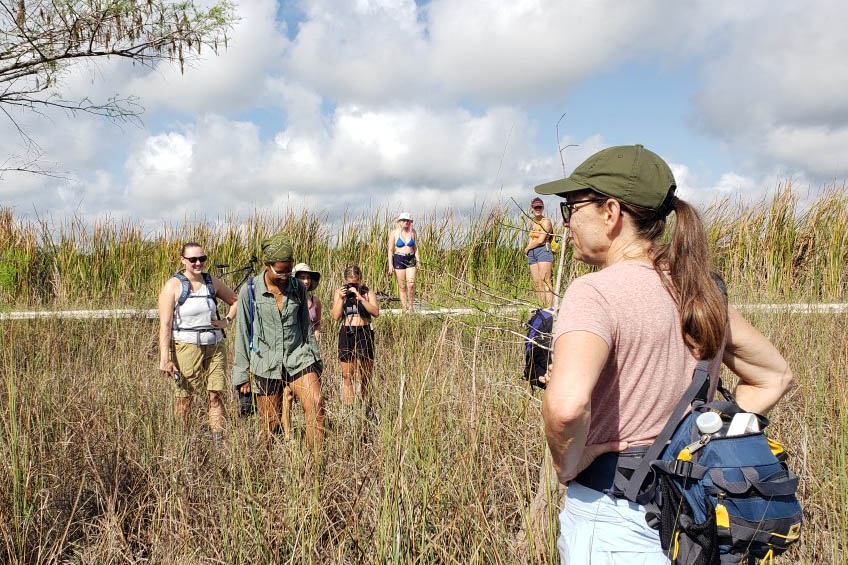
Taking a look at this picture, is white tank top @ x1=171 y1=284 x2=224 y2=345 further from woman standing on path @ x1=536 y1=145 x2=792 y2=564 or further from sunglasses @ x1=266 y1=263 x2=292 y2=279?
woman standing on path @ x1=536 y1=145 x2=792 y2=564

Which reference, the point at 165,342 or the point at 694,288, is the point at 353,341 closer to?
the point at 165,342

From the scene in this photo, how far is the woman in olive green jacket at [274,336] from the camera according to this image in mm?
4371

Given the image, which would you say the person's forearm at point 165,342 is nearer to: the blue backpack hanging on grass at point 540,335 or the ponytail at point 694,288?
the blue backpack hanging on grass at point 540,335

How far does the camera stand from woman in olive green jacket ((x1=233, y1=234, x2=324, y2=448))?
4.37m

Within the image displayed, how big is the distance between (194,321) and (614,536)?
4422 mm

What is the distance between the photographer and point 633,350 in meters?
1.19

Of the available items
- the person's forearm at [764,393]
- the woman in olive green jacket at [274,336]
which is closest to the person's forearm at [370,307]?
the woman in olive green jacket at [274,336]

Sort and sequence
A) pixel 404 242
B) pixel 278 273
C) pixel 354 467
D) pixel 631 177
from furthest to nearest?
pixel 404 242 → pixel 278 273 → pixel 354 467 → pixel 631 177

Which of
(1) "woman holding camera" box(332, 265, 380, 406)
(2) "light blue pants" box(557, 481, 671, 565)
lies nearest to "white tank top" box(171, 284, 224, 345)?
(1) "woman holding camera" box(332, 265, 380, 406)

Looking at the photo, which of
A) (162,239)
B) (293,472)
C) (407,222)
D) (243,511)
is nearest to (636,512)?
(293,472)

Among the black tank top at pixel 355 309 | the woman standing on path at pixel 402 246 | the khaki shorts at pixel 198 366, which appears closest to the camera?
the khaki shorts at pixel 198 366

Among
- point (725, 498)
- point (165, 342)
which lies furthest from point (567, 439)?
point (165, 342)

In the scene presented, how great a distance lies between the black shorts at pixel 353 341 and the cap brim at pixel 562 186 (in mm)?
4147

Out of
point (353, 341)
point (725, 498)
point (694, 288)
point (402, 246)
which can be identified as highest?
point (402, 246)
